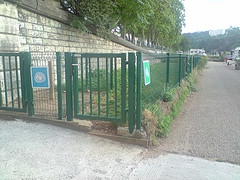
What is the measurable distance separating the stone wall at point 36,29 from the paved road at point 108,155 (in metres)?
2.29

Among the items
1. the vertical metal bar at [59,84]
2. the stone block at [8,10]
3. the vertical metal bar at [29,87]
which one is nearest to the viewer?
the vertical metal bar at [59,84]

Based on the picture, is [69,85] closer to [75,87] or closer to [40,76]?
[75,87]

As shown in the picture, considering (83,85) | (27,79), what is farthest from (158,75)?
(27,79)

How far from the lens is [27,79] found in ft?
14.7

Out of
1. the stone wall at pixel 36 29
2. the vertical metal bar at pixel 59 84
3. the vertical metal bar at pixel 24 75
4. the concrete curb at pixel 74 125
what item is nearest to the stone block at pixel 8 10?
the stone wall at pixel 36 29

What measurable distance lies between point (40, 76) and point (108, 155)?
2110 millimetres

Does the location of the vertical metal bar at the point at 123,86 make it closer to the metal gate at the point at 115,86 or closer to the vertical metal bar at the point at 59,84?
the metal gate at the point at 115,86

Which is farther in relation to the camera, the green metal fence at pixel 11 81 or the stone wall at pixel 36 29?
the stone wall at pixel 36 29

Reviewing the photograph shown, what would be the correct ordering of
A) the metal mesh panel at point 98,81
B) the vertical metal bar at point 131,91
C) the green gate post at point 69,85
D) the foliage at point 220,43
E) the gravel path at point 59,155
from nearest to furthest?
the gravel path at point 59,155 < the vertical metal bar at point 131,91 < the metal mesh panel at point 98,81 < the green gate post at point 69,85 < the foliage at point 220,43

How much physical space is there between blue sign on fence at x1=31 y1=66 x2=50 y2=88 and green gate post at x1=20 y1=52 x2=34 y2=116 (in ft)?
0.51

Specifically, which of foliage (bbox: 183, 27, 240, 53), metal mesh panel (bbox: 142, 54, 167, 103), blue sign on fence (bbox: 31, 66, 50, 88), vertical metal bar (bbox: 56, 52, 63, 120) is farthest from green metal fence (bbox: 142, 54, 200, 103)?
foliage (bbox: 183, 27, 240, 53)

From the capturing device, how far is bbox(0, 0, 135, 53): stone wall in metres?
5.30

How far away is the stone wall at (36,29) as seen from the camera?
5.30 meters

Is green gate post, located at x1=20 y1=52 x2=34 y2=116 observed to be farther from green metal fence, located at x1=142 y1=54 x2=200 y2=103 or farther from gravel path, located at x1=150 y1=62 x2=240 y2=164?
gravel path, located at x1=150 y1=62 x2=240 y2=164
